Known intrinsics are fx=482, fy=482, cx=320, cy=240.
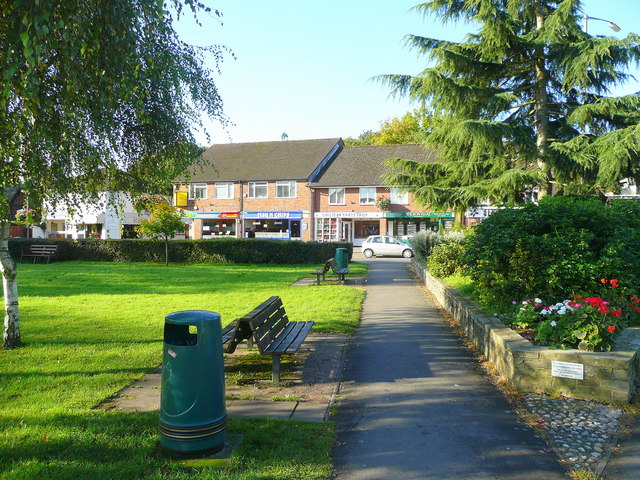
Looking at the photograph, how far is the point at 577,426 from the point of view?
4.38 meters

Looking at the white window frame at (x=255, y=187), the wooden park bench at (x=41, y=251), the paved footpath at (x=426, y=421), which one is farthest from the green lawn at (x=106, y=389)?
the white window frame at (x=255, y=187)

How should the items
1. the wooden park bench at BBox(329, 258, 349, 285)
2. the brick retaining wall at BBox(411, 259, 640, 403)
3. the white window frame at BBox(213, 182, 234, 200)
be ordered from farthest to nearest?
1. the white window frame at BBox(213, 182, 234, 200)
2. the wooden park bench at BBox(329, 258, 349, 285)
3. the brick retaining wall at BBox(411, 259, 640, 403)

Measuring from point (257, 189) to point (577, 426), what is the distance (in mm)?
39156

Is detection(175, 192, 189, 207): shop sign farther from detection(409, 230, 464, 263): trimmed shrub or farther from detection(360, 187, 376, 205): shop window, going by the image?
detection(409, 230, 464, 263): trimmed shrub

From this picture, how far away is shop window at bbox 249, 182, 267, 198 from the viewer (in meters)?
42.0

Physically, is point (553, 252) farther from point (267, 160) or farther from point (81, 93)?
point (267, 160)

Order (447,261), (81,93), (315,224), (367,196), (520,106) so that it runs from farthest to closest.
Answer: (315,224) < (367,196) < (520,106) < (447,261) < (81,93)

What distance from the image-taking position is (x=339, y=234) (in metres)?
40.7

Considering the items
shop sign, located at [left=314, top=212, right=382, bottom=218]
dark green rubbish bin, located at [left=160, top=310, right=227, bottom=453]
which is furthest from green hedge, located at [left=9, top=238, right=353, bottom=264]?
dark green rubbish bin, located at [left=160, top=310, right=227, bottom=453]

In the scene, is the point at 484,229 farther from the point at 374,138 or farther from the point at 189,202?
the point at 374,138

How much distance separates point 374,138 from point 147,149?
49.8m

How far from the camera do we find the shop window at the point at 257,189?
42000 millimetres

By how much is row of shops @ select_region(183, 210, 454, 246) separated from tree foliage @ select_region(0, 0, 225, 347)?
29.3m

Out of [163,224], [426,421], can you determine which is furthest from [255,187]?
[426,421]
